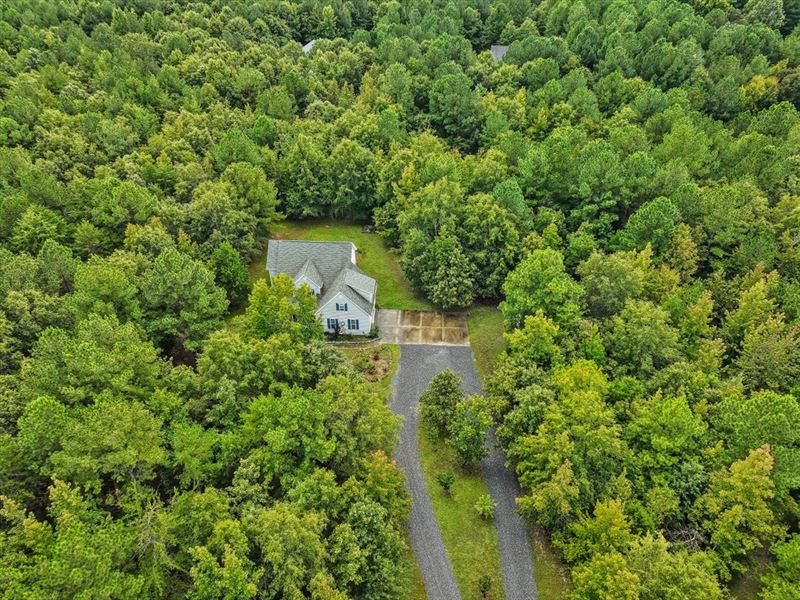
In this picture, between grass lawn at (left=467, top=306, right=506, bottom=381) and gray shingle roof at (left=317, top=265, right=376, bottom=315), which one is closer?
grass lawn at (left=467, top=306, right=506, bottom=381)

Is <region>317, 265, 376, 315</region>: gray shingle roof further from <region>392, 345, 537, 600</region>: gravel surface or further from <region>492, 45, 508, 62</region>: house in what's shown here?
<region>492, 45, 508, 62</region>: house

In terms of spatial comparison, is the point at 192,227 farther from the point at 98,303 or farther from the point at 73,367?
the point at 73,367

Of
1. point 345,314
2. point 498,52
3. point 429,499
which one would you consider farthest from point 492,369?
point 498,52

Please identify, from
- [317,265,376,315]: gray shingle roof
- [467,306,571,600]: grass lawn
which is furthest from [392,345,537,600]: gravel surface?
[317,265,376,315]: gray shingle roof

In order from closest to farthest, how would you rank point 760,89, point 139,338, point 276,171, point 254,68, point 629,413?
point 629,413 < point 139,338 < point 276,171 < point 760,89 < point 254,68

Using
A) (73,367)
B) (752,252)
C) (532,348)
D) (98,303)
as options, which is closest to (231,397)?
(73,367)

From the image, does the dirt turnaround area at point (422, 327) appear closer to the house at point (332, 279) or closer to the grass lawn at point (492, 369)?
the grass lawn at point (492, 369)

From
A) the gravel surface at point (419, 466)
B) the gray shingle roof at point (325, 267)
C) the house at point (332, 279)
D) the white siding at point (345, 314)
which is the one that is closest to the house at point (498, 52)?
the gray shingle roof at point (325, 267)

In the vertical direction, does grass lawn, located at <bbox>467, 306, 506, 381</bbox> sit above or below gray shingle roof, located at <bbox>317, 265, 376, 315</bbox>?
below
